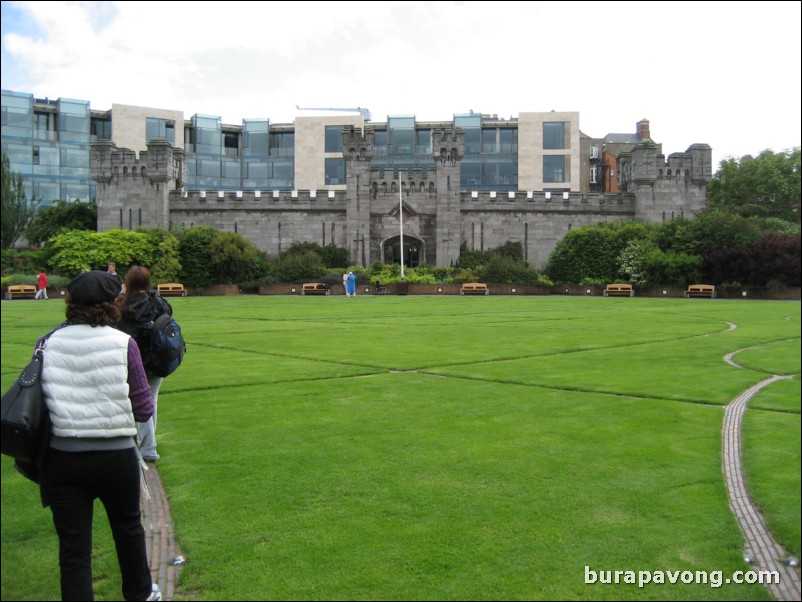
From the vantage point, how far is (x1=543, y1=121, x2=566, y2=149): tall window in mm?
75000

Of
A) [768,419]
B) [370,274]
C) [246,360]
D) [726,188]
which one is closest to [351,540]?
[768,419]

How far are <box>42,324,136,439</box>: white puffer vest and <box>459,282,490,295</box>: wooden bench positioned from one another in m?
35.9

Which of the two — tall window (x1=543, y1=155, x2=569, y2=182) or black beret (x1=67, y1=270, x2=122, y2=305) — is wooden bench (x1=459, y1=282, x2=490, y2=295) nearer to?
black beret (x1=67, y1=270, x2=122, y2=305)

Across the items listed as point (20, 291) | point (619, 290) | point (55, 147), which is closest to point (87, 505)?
point (20, 291)

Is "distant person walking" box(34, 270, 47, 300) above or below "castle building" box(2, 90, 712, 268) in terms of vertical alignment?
below

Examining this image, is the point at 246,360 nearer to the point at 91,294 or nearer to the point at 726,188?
the point at 91,294

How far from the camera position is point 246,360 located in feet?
44.4

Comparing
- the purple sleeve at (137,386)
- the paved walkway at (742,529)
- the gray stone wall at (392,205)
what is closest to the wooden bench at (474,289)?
the gray stone wall at (392,205)

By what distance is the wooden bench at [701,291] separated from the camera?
3334 cm

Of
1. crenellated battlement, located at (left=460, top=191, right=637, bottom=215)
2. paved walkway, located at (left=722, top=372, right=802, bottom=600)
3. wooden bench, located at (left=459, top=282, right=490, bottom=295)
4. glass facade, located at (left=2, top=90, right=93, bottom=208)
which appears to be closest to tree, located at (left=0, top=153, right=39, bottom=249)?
paved walkway, located at (left=722, top=372, right=802, bottom=600)

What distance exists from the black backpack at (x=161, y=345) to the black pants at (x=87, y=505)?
2.40 meters

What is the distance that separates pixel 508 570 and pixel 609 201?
51978 mm

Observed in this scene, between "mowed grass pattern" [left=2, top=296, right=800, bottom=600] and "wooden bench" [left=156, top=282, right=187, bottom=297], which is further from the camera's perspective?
"wooden bench" [left=156, top=282, right=187, bottom=297]

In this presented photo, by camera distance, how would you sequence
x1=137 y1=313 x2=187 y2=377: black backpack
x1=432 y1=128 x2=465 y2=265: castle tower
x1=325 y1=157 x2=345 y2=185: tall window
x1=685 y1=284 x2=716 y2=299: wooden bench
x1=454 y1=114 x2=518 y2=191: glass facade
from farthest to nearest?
x1=454 y1=114 x2=518 y2=191: glass facade
x1=325 y1=157 x2=345 y2=185: tall window
x1=432 y1=128 x2=465 y2=265: castle tower
x1=685 y1=284 x2=716 y2=299: wooden bench
x1=137 y1=313 x2=187 y2=377: black backpack
